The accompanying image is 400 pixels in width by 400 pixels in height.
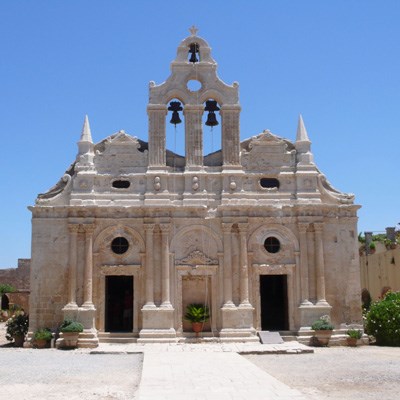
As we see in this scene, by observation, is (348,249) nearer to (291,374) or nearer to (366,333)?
(366,333)

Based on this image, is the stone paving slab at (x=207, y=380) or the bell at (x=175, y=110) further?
the bell at (x=175, y=110)

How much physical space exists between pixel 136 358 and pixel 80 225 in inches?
277

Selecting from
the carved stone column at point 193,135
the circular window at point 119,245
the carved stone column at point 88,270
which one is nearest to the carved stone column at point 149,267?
the circular window at point 119,245

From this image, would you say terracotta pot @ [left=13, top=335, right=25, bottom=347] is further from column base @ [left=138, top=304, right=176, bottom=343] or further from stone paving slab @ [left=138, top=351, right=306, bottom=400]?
stone paving slab @ [left=138, top=351, right=306, bottom=400]

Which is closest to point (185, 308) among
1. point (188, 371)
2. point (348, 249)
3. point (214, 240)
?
point (214, 240)

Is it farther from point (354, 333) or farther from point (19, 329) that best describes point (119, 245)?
point (354, 333)

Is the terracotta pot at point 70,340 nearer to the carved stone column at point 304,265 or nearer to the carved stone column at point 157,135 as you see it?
the carved stone column at point 157,135

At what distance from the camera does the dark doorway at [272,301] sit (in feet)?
92.8

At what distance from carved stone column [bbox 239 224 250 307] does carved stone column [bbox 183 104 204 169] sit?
3417 millimetres

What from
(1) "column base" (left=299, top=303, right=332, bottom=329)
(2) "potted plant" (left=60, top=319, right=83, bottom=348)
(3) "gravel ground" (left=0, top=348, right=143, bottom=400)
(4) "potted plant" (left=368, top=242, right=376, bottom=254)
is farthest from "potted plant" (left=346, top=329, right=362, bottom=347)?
(4) "potted plant" (left=368, top=242, right=376, bottom=254)

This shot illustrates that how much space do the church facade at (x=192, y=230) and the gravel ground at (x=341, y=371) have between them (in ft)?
12.1

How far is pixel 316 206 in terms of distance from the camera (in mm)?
26281

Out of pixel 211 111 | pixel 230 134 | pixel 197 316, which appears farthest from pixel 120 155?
pixel 197 316

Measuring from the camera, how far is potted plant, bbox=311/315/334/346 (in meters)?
24.9
